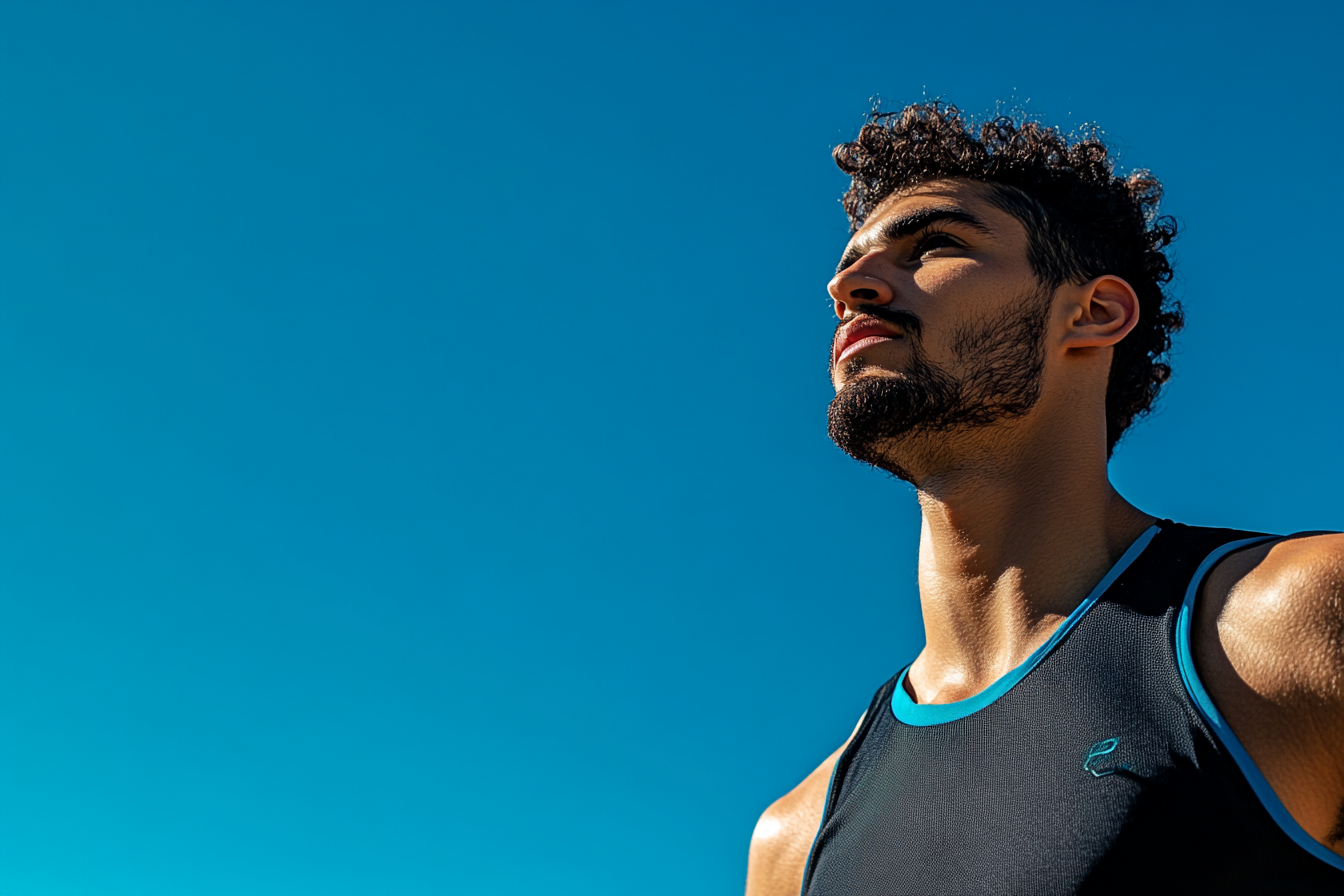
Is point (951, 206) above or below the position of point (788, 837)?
above

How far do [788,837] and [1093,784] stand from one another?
1.75 m

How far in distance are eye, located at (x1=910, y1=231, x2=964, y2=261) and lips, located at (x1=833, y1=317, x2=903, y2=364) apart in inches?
17.7

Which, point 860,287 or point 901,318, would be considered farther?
point 860,287

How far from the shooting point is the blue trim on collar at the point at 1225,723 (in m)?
2.68

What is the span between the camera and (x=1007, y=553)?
157 inches

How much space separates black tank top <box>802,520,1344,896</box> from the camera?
275 centimetres

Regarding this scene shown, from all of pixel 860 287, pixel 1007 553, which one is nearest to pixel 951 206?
pixel 860 287

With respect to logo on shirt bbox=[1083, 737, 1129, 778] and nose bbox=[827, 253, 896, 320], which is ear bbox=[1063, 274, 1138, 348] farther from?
logo on shirt bbox=[1083, 737, 1129, 778]

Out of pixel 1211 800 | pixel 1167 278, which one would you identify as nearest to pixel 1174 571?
pixel 1211 800

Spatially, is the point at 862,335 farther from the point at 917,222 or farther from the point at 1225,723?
the point at 1225,723

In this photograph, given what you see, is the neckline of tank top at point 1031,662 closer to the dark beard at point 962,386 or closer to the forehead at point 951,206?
the dark beard at point 962,386

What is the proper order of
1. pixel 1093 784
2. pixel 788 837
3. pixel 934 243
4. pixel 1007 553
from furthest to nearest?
pixel 934 243 < pixel 788 837 < pixel 1007 553 < pixel 1093 784

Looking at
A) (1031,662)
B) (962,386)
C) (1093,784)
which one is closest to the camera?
(1093,784)

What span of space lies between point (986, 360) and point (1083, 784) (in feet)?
5.68
